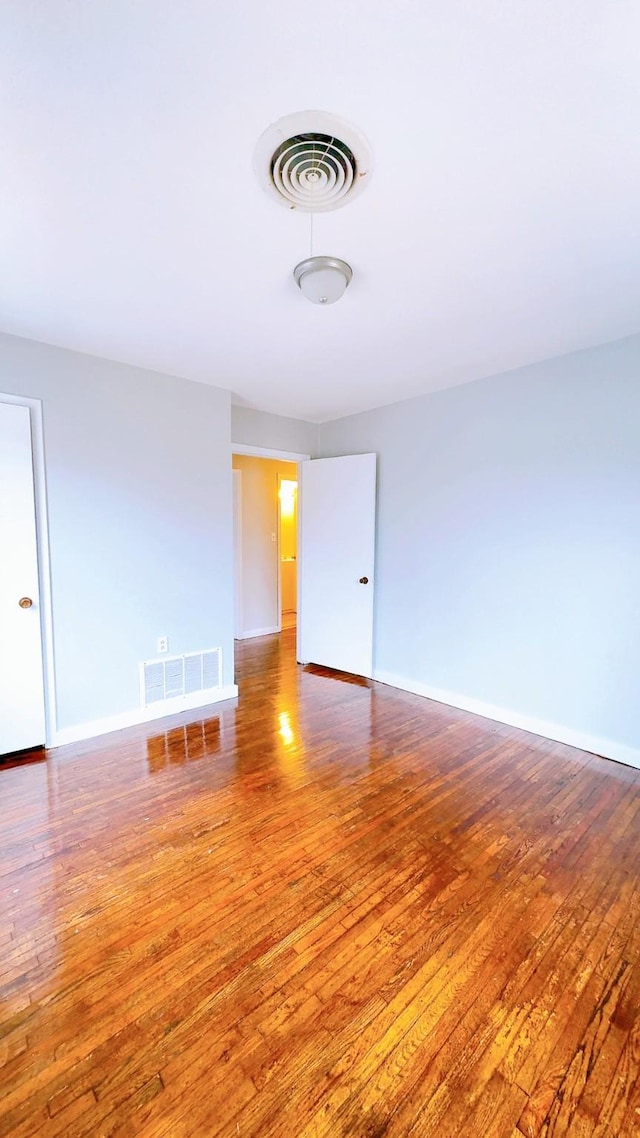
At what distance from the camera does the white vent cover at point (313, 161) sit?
3.76 ft

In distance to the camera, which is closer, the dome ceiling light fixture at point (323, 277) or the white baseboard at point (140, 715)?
the dome ceiling light fixture at point (323, 277)

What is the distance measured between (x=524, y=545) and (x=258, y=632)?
359 cm

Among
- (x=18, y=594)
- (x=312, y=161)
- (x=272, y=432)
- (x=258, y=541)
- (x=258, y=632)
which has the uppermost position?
(x=312, y=161)

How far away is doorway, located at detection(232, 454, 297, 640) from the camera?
532 cm

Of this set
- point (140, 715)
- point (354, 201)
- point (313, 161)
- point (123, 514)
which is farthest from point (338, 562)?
point (313, 161)

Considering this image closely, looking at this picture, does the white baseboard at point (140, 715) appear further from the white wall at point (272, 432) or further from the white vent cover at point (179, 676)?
the white wall at point (272, 432)

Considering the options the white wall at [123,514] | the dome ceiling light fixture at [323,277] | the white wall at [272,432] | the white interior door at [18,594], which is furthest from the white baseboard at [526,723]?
the dome ceiling light fixture at [323,277]

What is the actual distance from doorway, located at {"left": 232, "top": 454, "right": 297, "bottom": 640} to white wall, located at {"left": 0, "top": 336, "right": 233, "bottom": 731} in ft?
6.36

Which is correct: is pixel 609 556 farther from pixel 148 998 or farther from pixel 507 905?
pixel 148 998

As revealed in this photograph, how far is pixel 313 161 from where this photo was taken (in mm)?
1249

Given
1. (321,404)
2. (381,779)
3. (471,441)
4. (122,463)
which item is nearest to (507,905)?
(381,779)

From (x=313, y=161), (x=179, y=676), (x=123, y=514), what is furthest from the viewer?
(x=179, y=676)

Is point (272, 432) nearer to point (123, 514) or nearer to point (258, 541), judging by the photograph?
point (123, 514)

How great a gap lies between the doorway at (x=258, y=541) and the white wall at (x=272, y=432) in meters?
0.86
